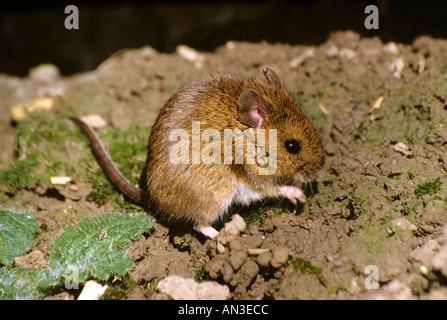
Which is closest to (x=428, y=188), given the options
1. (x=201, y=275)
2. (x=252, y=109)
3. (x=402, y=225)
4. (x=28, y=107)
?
(x=402, y=225)

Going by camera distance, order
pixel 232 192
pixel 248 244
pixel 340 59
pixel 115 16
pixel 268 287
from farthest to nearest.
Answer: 1. pixel 115 16
2. pixel 340 59
3. pixel 232 192
4. pixel 248 244
5. pixel 268 287

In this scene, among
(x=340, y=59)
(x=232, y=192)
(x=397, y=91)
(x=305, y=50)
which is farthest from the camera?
(x=305, y=50)

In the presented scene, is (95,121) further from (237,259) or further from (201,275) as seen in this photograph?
(237,259)

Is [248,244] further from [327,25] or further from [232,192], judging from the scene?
[327,25]

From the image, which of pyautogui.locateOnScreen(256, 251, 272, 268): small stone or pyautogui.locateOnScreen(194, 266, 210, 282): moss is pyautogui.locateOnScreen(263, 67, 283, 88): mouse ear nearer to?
pyautogui.locateOnScreen(256, 251, 272, 268): small stone

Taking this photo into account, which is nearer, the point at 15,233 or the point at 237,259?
the point at 237,259

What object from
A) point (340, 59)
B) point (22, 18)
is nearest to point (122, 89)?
point (340, 59)

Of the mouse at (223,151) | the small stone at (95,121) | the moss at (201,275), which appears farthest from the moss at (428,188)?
the small stone at (95,121)
